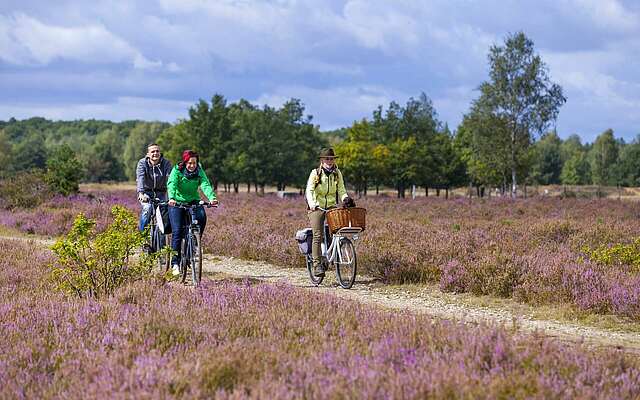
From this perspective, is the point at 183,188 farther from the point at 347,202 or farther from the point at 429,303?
the point at 429,303

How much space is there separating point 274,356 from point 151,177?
6.55 metres

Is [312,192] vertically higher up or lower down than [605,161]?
lower down

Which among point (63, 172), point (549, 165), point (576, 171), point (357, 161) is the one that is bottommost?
point (63, 172)

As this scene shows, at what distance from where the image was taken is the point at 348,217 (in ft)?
30.3

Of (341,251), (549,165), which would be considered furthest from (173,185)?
(549,165)

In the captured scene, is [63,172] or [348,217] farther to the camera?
[63,172]

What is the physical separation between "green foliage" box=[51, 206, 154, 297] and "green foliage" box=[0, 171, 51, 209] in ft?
61.5

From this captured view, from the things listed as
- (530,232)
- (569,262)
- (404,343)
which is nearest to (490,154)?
(530,232)

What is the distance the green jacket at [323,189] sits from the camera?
969 cm

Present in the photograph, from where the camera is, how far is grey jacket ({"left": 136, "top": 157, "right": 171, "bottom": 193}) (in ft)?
34.5

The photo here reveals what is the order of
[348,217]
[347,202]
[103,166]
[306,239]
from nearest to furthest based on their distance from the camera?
[348,217] < [347,202] < [306,239] < [103,166]

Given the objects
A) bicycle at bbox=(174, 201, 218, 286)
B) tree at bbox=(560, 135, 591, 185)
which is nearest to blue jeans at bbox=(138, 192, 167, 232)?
bicycle at bbox=(174, 201, 218, 286)

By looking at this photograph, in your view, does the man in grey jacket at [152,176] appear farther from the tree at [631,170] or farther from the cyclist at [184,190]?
the tree at [631,170]

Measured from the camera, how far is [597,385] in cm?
417
